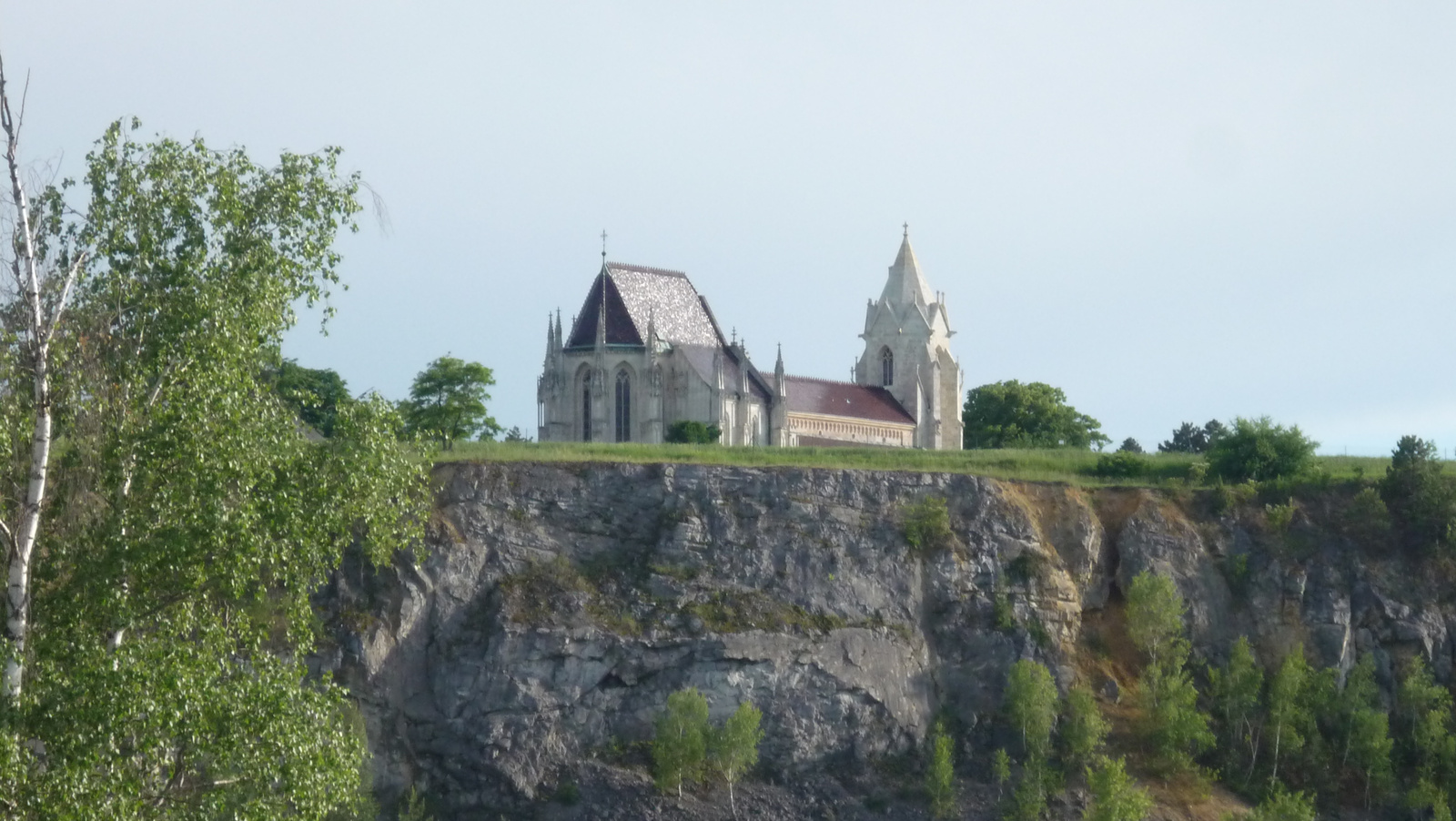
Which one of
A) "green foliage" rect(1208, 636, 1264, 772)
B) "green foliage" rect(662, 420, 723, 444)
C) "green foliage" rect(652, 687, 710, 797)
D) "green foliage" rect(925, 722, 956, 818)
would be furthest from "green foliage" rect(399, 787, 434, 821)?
"green foliage" rect(662, 420, 723, 444)

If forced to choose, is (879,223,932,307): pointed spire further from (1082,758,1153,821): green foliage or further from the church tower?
(1082,758,1153,821): green foliage

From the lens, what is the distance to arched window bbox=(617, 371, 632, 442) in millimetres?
76062

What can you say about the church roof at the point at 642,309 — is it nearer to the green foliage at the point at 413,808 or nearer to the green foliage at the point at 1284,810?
the green foliage at the point at 413,808

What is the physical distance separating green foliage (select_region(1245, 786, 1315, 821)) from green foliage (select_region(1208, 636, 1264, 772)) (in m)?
3.32

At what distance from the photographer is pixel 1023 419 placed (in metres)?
91.1

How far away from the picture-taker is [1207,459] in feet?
212

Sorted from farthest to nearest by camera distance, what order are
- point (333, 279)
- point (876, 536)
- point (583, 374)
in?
point (583, 374) → point (876, 536) → point (333, 279)

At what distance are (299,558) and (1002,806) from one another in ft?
92.8

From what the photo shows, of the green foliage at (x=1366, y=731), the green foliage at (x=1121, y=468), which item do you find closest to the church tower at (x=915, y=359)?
the green foliage at (x=1121, y=468)

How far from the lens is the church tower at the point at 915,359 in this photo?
84.6 metres

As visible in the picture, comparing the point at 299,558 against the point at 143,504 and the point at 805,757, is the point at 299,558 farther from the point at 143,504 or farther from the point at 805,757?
the point at 805,757

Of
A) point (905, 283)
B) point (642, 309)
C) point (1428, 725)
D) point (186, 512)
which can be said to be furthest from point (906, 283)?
point (186, 512)

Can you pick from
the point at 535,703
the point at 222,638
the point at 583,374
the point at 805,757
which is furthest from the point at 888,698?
the point at 222,638

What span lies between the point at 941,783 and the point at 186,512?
29111mm
